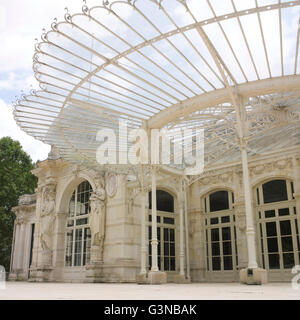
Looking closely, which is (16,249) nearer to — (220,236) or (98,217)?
(98,217)

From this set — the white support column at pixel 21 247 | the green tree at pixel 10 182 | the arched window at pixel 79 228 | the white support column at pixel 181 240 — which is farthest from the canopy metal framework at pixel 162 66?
the green tree at pixel 10 182

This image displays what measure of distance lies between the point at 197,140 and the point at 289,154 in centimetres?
394

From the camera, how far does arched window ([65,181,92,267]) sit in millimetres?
20516

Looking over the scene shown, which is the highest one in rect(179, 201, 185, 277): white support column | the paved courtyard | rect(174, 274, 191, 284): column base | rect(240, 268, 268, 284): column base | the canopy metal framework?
the canopy metal framework

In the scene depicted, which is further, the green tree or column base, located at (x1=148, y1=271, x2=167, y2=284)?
the green tree

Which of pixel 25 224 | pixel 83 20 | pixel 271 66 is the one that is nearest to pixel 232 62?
pixel 271 66

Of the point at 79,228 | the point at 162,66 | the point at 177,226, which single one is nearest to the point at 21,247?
the point at 79,228

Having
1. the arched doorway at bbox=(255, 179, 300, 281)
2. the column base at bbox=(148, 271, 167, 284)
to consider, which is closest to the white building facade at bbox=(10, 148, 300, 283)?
the arched doorway at bbox=(255, 179, 300, 281)

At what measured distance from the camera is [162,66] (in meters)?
10.7

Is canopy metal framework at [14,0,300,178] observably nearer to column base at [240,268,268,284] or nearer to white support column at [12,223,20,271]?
column base at [240,268,268,284]

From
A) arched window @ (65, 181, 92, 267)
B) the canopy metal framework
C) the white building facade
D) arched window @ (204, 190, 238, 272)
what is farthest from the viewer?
arched window @ (65, 181, 92, 267)

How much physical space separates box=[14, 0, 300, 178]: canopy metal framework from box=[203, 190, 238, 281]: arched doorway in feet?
16.6

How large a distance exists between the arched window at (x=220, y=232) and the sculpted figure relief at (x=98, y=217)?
5.17 meters
